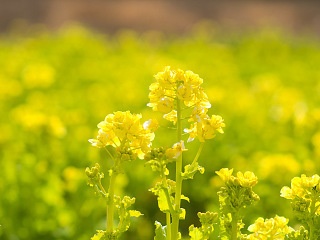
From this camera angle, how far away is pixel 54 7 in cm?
1546

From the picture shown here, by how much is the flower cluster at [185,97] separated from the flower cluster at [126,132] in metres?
0.05

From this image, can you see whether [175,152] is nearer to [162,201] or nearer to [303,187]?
[162,201]

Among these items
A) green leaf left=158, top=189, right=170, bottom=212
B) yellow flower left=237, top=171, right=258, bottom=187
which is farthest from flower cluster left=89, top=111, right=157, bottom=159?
yellow flower left=237, top=171, right=258, bottom=187

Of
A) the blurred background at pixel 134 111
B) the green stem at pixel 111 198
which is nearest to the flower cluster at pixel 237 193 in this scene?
the green stem at pixel 111 198

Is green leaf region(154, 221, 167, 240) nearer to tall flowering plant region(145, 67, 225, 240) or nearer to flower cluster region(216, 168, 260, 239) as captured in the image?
tall flowering plant region(145, 67, 225, 240)

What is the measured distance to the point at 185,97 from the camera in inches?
66.7

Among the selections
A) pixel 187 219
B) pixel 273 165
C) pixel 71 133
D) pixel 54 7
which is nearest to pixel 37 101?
pixel 71 133

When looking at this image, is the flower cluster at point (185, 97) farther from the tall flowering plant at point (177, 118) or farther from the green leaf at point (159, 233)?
the green leaf at point (159, 233)

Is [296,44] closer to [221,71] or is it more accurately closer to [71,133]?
[221,71]

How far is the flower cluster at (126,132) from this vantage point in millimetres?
1683

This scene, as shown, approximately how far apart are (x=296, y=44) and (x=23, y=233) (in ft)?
24.7

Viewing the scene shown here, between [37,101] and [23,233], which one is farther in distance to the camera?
[37,101]

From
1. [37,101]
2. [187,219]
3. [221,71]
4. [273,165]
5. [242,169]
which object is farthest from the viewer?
[221,71]

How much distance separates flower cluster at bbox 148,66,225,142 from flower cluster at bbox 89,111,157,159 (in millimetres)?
53
